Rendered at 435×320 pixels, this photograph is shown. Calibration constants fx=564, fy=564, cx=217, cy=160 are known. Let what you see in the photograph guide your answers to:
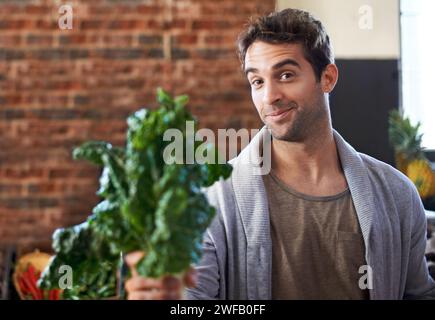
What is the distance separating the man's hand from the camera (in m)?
0.72

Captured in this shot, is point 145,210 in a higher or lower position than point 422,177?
higher

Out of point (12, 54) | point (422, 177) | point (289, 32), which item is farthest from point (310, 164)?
point (12, 54)

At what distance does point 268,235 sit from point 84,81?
1879mm

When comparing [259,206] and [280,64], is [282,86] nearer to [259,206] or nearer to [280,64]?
[280,64]

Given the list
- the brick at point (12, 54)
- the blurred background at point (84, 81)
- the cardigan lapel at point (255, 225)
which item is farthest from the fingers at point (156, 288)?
the brick at point (12, 54)

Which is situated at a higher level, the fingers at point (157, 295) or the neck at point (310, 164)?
the neck at point (310, 164)

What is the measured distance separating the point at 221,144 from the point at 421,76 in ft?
4.20

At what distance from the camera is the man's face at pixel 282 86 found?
1393 millimetres

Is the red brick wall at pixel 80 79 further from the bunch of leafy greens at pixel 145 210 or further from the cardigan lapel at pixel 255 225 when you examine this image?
the bunch of leafy greens at pixel 145 210

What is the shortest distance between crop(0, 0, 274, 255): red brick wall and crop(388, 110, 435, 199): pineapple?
867 millimetres

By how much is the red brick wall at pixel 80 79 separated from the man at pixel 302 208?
146cm

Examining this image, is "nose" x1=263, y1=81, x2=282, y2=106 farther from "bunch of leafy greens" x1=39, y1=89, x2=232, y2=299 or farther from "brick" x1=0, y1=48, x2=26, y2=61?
"brick" x1=0, y1=48, x2=26, y2=61

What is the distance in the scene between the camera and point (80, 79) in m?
2.91
